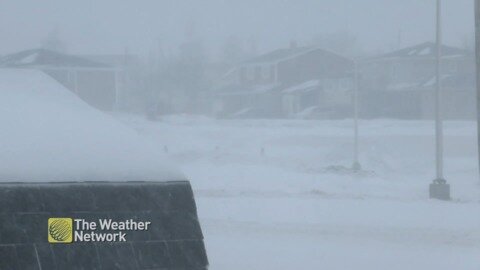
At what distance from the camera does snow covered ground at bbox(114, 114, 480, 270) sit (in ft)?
39.2

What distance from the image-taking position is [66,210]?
384 centimetres

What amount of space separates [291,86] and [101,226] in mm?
66277

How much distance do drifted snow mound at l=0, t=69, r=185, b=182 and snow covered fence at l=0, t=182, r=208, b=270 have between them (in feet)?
0.19

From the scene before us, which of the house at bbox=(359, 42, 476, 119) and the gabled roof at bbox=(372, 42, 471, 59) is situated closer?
the house at bbox=(359, 42, 476, 119)

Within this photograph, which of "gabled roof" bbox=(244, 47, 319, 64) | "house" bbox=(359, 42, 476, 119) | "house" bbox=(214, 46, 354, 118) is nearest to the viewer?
"house" bbox=(359, 42, 476, 119)

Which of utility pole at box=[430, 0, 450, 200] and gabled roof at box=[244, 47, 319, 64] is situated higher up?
gabled roof at box=[244, 47, 319, 64]

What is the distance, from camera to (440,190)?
19125 millimetres

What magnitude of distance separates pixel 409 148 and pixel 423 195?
18812mm

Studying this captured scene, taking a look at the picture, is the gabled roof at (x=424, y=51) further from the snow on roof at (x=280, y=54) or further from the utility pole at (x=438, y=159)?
the utility pole at (x=438, y=159)

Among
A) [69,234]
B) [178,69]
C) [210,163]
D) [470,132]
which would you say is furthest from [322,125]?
[69,234]

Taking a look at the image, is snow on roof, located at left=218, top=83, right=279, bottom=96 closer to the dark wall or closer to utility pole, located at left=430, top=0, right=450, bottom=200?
the dark wall

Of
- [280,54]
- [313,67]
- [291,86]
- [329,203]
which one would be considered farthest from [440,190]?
[280,54]

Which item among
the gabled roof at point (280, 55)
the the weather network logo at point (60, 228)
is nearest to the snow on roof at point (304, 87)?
the gabled roof at point (280, 55)

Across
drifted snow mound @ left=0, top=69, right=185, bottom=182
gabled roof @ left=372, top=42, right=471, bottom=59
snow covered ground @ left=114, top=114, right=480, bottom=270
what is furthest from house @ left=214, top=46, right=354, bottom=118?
drifted snow mound @ left=0, top=69, right=185, bottom=182
